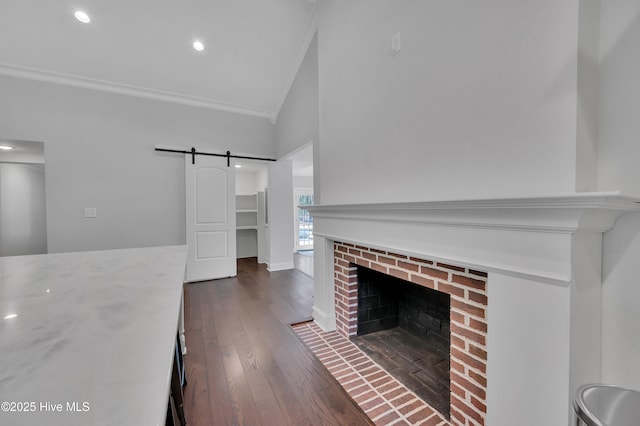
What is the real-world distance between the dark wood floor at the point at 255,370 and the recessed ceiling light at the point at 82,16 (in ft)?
10.6

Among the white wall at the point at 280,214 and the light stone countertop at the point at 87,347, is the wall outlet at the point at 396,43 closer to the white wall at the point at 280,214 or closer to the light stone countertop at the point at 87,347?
the light stone countertop at the point at 87,347

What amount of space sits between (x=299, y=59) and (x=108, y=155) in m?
2.92

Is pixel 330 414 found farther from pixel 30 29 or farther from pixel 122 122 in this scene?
pixel 30 29

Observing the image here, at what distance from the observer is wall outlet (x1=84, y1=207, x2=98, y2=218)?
3434 millimetres

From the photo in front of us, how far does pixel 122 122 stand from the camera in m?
3.60

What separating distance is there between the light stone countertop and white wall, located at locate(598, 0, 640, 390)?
1391 millimetres

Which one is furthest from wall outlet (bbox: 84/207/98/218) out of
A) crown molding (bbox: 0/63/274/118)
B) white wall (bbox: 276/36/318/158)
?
white wall (bbox: 276/36/318/158)

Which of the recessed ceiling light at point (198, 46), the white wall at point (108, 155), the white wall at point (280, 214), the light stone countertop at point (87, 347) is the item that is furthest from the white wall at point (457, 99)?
the white wall at point (108, 155)

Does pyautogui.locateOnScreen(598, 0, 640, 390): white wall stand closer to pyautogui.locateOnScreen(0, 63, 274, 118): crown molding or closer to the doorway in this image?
pyautogui.locateOnScreen(0, 63, 274, 118): crown molding

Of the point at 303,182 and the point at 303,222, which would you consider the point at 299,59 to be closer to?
the point at 303,182

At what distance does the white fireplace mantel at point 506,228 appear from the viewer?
2.76ft

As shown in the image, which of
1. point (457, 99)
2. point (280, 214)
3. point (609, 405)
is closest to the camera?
point (609, 405)

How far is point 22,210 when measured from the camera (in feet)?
12.8

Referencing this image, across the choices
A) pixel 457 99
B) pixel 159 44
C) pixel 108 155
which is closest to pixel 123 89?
pixel 108 155
